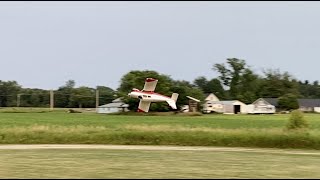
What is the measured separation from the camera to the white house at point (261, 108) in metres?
115

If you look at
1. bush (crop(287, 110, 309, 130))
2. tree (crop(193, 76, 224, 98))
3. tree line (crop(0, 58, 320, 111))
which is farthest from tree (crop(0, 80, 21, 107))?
bush (crop(287, 110, 309, 130))

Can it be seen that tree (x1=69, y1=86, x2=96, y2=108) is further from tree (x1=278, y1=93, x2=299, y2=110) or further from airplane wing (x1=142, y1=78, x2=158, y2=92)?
airplane wing (x1=142, y1=78, x2=158, y2=92)

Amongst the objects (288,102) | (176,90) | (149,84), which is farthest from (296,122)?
(288,102)

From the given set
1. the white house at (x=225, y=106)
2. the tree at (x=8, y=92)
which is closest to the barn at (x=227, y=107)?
the white house at (x=225, y=106)

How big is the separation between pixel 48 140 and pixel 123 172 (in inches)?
734

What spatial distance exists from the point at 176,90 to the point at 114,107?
799 inches

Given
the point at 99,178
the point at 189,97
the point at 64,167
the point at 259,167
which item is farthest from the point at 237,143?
the point at 189,97

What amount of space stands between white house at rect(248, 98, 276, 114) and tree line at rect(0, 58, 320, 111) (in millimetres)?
4596

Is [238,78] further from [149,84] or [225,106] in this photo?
[149,84]

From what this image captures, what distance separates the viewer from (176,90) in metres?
93.6

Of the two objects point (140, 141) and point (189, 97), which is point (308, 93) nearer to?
point (189, 97)

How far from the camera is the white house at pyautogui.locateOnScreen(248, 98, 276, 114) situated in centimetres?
11512

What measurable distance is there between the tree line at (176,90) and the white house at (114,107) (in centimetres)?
165

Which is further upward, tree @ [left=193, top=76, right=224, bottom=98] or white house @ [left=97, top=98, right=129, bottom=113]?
tree @ [left=193, top=76, right=224, bottom=98]
